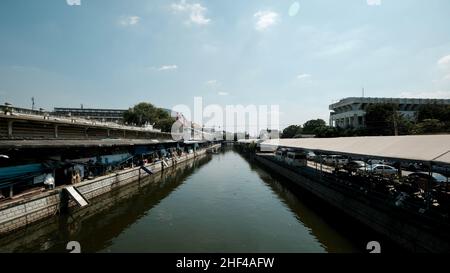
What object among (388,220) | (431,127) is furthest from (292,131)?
(388,220)

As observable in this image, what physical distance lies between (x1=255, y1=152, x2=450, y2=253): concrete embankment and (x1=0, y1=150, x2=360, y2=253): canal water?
1.92m

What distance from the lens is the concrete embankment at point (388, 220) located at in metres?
11.6

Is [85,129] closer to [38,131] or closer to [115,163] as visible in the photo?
[115,163]

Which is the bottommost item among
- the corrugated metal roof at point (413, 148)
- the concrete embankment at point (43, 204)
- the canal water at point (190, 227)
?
the canal water at point (190, 227)

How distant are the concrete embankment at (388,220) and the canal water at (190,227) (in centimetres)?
192

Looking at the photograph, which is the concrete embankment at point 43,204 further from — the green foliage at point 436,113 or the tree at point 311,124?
the tree at point 311,124

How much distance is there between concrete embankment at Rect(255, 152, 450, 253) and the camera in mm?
11555

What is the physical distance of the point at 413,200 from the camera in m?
14.8

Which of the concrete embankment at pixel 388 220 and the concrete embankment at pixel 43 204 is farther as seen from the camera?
the concrete embankment at pixel 43 204

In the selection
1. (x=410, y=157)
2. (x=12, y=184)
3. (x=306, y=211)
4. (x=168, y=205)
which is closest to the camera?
(x=410, y=157)

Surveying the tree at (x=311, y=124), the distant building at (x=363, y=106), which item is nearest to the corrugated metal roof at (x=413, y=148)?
the distant building at (x=363, y=106)

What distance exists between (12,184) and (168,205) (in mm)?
11882

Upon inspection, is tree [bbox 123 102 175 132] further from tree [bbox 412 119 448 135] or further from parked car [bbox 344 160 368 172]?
parked car [bbox 344 160 368 172]

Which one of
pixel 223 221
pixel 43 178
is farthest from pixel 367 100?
pixel 43 178
